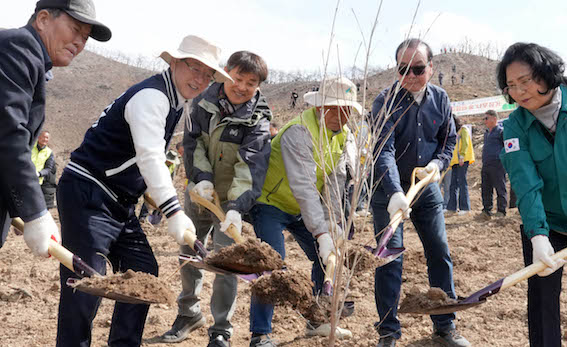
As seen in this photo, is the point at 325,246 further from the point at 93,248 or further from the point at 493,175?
the point at 493,175

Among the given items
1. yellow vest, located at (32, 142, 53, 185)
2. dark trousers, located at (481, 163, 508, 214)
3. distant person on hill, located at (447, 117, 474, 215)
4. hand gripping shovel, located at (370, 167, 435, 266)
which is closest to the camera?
hand gripping shovel, located at (370, 167, 435, 266)

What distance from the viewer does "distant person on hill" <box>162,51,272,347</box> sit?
3.26 meters

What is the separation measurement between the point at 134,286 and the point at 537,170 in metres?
2.32

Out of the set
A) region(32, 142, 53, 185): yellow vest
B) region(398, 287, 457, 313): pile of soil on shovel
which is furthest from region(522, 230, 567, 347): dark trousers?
region(32, 142, 53, 185): yellow vest

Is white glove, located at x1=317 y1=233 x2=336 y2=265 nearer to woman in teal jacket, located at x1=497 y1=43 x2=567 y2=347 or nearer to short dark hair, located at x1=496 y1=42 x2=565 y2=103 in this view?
woman in teal jacket, located at x1=497 y1=43 x2=567 y2=347

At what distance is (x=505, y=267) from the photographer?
5547 millimetres

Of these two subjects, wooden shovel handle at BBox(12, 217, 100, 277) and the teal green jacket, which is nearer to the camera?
wooden shovel handle at BBox(12, 217, 100, 277)

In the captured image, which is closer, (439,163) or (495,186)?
(439,163)

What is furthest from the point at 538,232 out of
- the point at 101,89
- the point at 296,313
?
the point at 101,89

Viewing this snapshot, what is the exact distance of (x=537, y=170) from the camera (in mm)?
2727

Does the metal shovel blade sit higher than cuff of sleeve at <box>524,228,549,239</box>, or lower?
lower

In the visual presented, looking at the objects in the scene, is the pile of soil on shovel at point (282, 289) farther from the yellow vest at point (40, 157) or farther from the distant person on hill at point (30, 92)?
the yellow vest at point (40, 157)

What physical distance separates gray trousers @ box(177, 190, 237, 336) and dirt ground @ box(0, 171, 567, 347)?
31 centimetres

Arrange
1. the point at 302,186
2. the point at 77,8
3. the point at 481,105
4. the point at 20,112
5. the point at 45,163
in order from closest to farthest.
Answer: the point at 20,112 < the point at 77,8 < the point at 302,186 < the point at 45,163 < the point at 481,105
